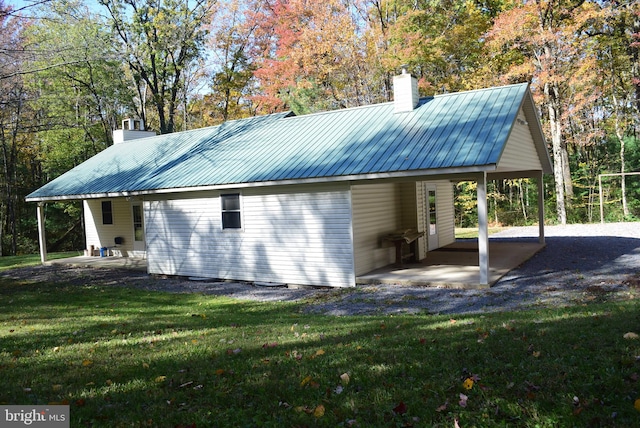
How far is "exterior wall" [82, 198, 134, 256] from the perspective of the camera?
1895cm

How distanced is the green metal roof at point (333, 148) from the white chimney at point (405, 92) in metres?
0.22

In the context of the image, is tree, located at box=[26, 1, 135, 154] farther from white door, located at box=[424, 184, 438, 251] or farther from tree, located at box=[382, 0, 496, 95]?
white door, located at box=[424, 184, 438, 251]

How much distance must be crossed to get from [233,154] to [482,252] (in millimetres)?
7462

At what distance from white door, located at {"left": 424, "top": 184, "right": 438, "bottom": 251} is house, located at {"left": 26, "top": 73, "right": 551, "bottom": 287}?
35 millimetres

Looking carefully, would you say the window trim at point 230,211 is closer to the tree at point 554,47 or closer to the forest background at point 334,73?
the forest background at point 334,73

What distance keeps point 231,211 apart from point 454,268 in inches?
225

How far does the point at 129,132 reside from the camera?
21.8 meters

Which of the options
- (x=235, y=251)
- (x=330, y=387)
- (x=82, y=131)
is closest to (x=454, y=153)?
(x=235, y=251)

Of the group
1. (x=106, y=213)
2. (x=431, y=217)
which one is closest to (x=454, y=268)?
(x=431, y=217)

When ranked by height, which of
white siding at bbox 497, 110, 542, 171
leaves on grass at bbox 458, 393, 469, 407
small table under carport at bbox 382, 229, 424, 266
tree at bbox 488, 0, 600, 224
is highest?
tree at bbox 488, 0, 600, 224

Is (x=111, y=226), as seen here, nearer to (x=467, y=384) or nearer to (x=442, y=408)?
(x=467, y=384)

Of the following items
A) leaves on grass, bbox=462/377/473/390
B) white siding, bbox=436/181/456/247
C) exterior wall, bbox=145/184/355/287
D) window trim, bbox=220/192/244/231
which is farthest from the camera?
white siding, bbox=436/181/456/247

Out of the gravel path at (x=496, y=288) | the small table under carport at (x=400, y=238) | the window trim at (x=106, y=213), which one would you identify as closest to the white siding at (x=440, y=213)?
the small table under carport at (x=400, y=238)

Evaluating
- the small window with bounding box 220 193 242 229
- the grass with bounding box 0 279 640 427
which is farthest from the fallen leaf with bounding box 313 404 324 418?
the small window with bounding box 220 193 242 229
